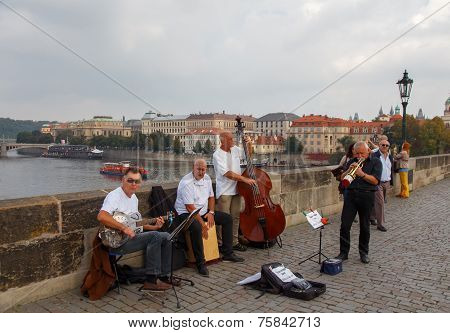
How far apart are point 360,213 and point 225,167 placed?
1.80m

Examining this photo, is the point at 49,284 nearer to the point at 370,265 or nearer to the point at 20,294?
the point at 20,294

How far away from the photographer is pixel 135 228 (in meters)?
4.09

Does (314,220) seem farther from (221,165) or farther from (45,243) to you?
(45,243)

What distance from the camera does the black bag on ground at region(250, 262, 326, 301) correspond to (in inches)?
150

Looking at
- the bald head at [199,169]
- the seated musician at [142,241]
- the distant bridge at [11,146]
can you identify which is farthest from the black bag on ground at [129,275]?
the distant bridge at [11,146]

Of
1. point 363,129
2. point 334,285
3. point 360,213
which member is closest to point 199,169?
point 334,285

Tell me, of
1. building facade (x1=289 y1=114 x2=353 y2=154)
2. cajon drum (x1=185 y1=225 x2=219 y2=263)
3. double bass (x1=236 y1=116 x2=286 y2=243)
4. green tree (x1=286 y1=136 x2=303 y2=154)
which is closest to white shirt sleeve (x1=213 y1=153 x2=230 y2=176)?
double bass (x1=236 y1=116 x2=286 y2=243)

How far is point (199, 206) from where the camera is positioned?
491 centimetres

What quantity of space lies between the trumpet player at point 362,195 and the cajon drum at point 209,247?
1.56m

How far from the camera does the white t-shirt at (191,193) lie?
4.85 meters

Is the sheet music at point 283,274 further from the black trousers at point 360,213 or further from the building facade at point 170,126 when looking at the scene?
the building facade at point 170,126

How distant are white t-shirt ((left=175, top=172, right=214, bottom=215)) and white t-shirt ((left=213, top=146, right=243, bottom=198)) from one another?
0.44 m
